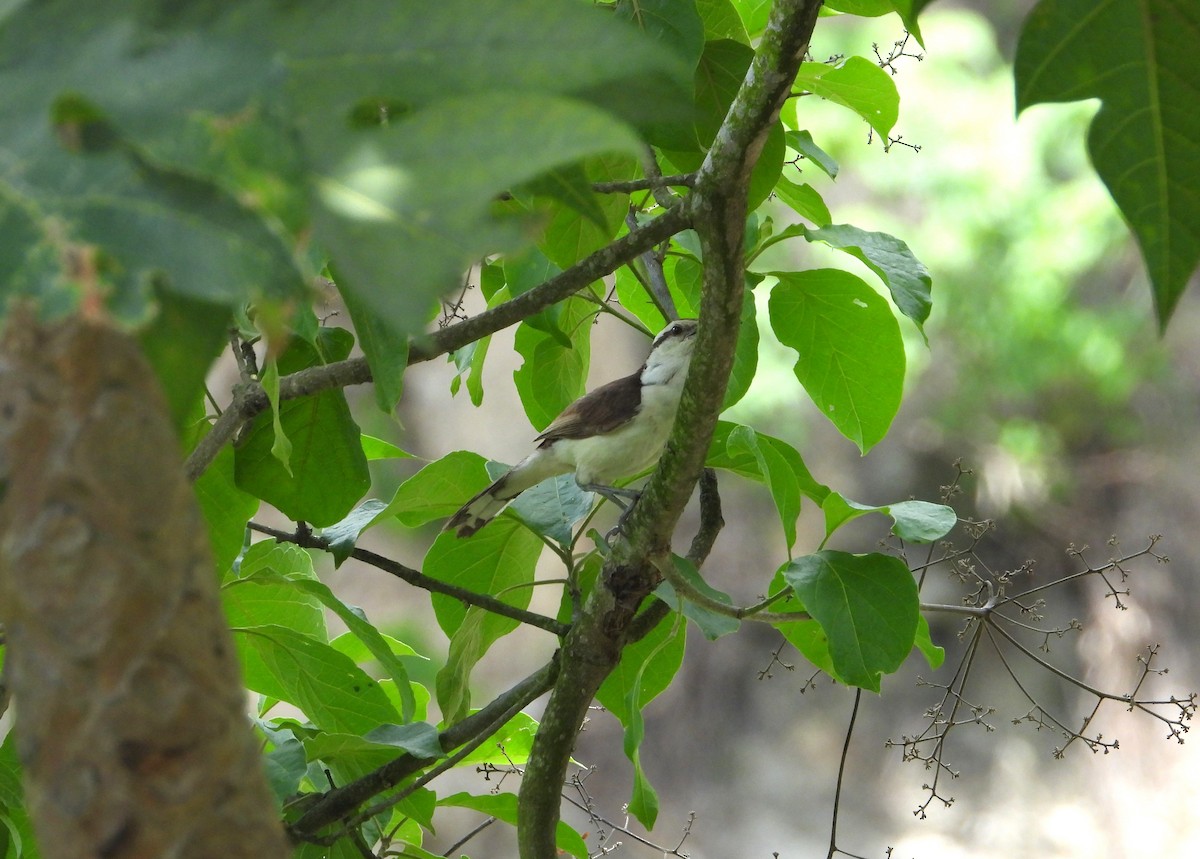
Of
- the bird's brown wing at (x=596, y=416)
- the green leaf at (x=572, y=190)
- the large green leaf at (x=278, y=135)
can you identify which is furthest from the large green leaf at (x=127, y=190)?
the bird's brown wing at (x=596, y=416)

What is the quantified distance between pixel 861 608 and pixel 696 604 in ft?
0.53

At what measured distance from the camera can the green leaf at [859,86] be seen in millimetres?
1343

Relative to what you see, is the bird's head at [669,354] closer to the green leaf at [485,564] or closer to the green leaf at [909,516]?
the green leaf at [485,564]

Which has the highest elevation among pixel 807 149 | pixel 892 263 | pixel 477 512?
pixel 807 149

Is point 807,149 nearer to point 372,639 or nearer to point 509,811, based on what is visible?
point 372,639

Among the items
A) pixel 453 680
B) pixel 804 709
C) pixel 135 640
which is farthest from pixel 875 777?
pixel 135 640

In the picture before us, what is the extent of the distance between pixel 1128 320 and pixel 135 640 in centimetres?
A: 622

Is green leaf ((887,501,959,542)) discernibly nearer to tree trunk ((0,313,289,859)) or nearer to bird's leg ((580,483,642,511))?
bird's leg ((580,483,642,511))

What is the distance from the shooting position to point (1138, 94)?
0.56 m

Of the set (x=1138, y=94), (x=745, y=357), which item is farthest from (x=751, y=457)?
→ (x=1138, y=94)

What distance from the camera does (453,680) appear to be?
138cm

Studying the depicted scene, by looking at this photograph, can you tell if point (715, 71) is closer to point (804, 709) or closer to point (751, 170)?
point (751, 170)

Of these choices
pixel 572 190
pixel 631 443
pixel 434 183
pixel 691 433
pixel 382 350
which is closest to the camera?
pixel 434 183

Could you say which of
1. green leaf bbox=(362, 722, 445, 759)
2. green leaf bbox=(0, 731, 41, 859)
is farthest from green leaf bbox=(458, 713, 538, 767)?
green leaf bbox=(0, 731, 41, 859)
